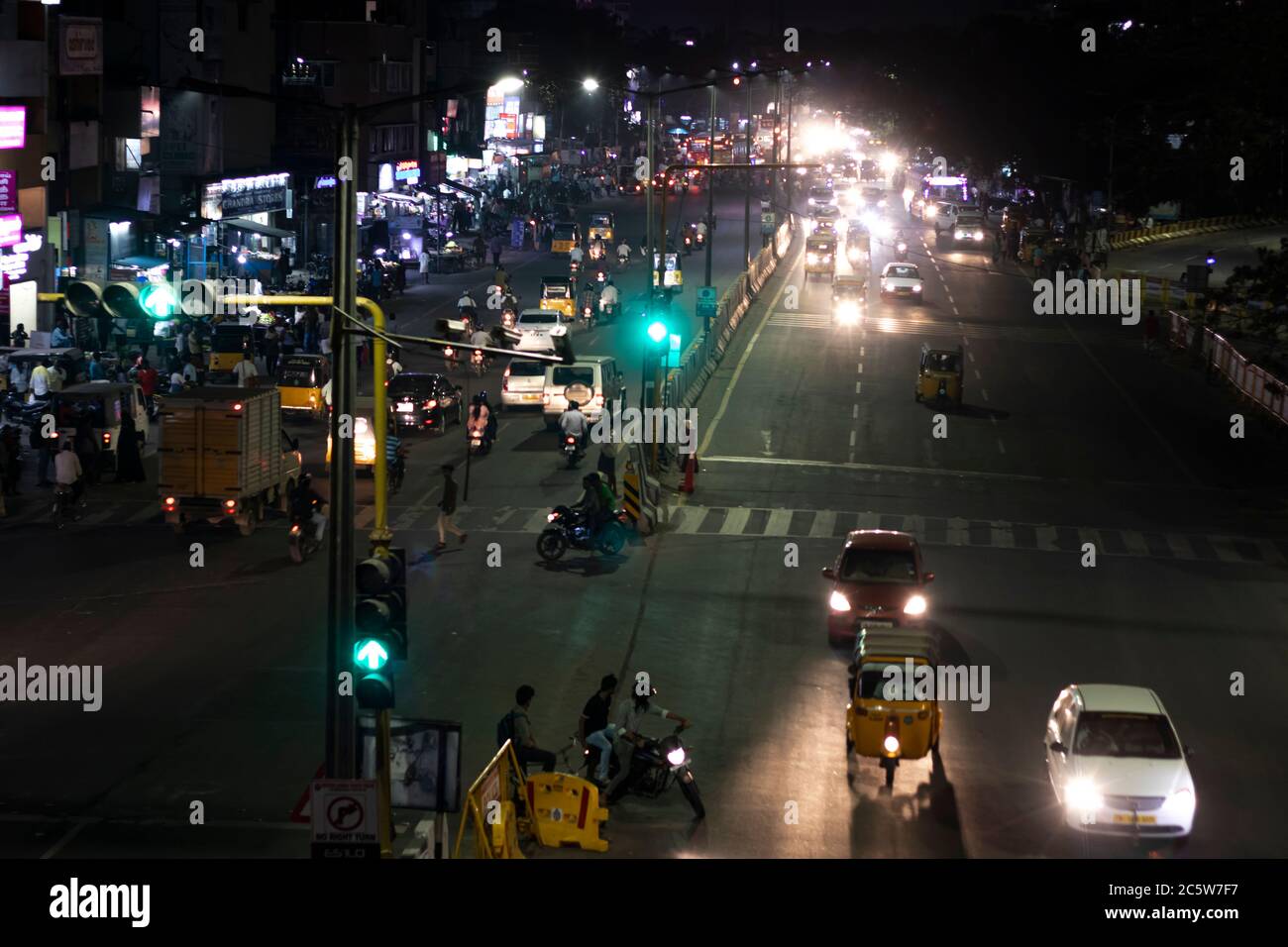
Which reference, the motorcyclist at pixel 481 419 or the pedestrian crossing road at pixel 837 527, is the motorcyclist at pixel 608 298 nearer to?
the motorcyclist at pixel 481 419

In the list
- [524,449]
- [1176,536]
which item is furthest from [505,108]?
[1176,536]

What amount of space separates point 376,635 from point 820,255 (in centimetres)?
6473

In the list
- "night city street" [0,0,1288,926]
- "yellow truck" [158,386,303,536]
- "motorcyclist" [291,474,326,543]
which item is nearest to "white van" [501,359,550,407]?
"night city street" [0,0,1288,926]

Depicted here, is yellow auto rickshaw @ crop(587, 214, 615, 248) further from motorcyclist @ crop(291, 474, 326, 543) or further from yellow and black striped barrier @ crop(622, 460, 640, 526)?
motorcyclist @ crop(291, 474, 326, 543)

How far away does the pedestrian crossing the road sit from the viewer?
6166cm

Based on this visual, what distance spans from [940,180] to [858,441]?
3270 inches

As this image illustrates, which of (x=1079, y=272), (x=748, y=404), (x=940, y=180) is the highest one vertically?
(x=940, y=180)

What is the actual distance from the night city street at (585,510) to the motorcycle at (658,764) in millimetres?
68

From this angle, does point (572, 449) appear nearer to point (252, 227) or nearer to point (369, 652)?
point (369, 652)

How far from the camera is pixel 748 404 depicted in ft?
157

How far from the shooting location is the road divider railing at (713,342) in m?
44.1

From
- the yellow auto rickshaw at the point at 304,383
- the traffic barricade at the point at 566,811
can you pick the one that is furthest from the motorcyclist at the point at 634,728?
the yellow auto rickshaw at the point at 304,383

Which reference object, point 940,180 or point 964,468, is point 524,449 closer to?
point 964,468

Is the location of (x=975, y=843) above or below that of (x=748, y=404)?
below
